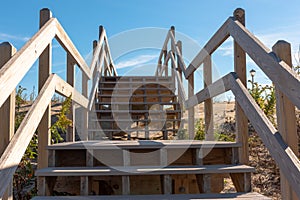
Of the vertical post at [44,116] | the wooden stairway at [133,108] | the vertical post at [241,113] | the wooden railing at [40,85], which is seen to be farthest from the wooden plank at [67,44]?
the vertical post at [241,113]

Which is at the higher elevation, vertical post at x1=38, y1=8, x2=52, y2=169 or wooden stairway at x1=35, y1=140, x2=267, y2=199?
vertical post at x1=38, y1=8, x2=52, y2=169

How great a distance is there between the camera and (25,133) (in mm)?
1676

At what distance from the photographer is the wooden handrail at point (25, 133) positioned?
1.37m

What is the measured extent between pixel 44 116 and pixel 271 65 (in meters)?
1.70

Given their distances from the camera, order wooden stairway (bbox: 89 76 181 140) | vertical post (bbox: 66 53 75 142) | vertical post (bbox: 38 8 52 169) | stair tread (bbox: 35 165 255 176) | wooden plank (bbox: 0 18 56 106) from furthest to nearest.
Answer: wooden stairway (bbox: 89 76 181 140) < vertical post (bbox: 66 53 75 142) < vertical post (bbox: 38 8 52 169) < stair tread (bbox: 35 165 255 176) < wooden plank (bbox: 0 18 56 106)

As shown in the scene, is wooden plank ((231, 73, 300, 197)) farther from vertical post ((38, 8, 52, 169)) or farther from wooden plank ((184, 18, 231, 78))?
vertical post ((38, 8, 52, 169))

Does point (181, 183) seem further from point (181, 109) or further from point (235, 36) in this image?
point (181, 109)

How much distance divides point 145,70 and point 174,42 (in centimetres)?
119

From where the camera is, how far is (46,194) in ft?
6.78

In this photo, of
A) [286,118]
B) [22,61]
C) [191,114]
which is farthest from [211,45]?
[22,61]

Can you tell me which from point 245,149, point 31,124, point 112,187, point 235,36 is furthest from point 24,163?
point 235,36

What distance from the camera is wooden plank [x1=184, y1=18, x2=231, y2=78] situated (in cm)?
267

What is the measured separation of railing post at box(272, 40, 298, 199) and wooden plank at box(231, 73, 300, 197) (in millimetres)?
64

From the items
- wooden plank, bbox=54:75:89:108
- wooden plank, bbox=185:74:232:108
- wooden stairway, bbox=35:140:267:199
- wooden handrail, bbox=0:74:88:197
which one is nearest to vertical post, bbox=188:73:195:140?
wooden plank, bbox=185:74:232:108
